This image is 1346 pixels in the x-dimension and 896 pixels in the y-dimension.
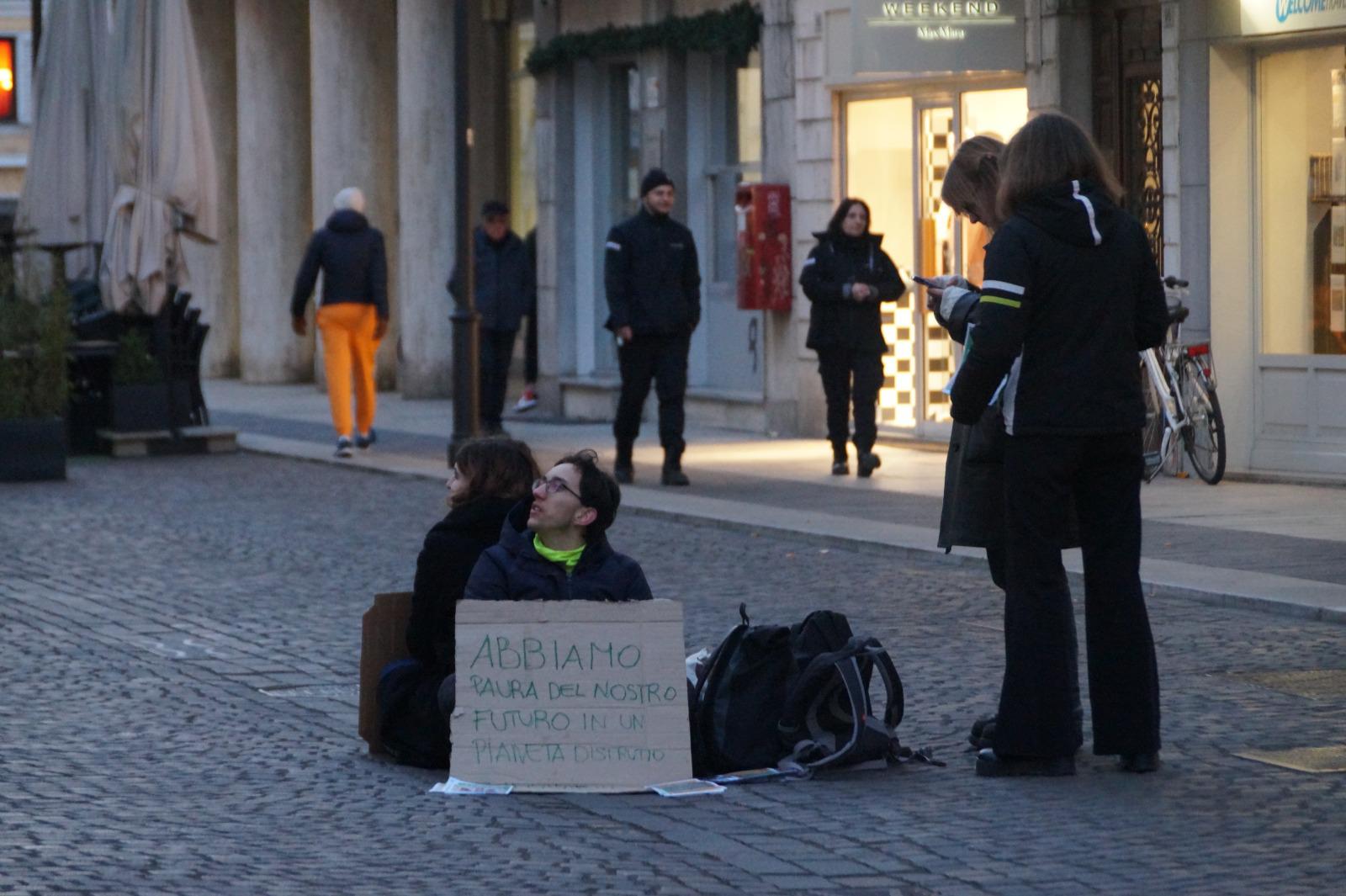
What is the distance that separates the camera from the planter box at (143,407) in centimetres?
1916

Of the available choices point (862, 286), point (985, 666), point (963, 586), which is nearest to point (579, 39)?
point (862, 286)

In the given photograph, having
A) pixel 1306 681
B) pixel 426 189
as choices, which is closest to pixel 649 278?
pixel 1306 681

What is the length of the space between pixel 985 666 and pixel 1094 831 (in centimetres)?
265

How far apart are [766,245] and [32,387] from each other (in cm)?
567

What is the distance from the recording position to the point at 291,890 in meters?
5.62

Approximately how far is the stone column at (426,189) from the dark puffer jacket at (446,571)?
725 inches

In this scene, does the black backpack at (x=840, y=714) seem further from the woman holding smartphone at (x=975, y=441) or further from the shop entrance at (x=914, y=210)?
the shop entrance at (x=914, y=210)

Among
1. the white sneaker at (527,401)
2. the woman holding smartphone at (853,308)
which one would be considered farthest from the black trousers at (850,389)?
the white sneaker at (527,401)

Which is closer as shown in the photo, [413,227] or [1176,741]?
[1176,741]

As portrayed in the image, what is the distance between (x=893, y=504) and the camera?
14430 millimetres

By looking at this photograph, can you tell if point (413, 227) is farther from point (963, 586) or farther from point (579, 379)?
point (963, 586)

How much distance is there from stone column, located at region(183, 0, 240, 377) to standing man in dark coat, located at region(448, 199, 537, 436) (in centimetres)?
1199

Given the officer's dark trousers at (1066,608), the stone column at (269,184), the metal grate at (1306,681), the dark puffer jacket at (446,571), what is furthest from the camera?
the stone column at (269,184)

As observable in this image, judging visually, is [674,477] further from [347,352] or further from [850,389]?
[347,352]
